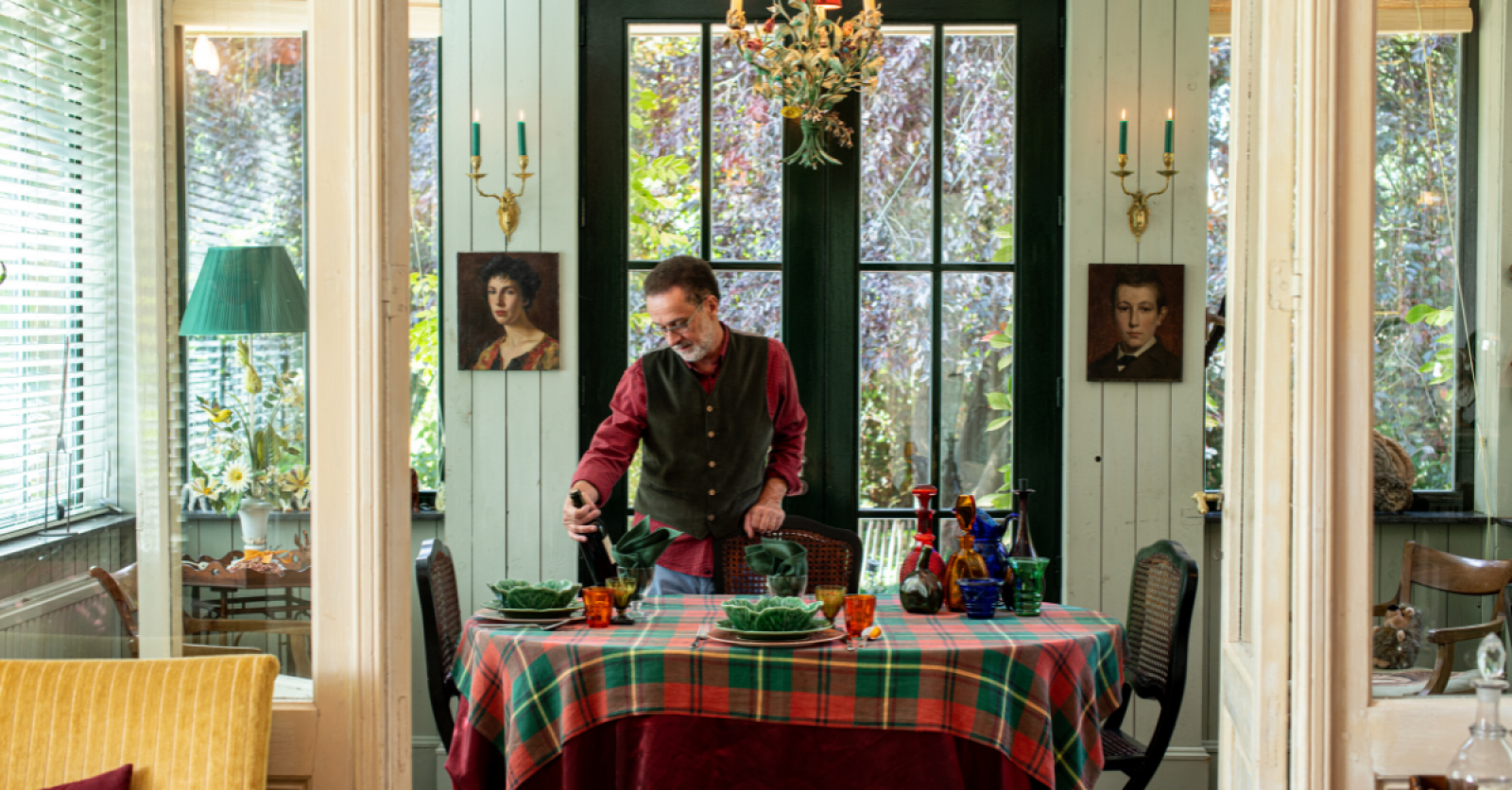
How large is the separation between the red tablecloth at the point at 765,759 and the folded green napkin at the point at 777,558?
39 centimetres

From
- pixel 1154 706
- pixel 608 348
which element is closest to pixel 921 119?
pixel 608 348

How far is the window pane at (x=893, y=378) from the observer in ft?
12.3

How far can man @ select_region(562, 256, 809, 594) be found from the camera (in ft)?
10.7

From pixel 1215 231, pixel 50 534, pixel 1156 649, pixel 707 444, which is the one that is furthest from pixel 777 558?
pixel 1215 231

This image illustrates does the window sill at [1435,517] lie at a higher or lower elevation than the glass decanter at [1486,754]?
higher

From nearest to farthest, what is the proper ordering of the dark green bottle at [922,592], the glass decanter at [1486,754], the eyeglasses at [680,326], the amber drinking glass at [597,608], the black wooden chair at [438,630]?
the glass decanter at [1486,754]
the amber drinking glass at [597,608]
the dark green bottle at [922,592]
the black wooden chair at [438,630]
the eyeglasses at [680,326]

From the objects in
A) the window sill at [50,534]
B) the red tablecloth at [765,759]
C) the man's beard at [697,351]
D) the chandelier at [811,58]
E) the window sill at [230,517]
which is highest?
the chandelier at [811,58]

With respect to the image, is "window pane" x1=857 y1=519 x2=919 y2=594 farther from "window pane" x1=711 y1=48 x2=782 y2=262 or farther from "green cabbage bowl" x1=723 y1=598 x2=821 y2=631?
"green cabbage bowl" x1=723 y1=598 x2=821 y2=631

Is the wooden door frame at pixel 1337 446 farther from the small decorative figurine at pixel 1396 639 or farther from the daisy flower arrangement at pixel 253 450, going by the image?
the daisy flower arrangement at pixel 253 450

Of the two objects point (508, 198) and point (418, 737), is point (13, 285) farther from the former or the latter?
point (418, 737)

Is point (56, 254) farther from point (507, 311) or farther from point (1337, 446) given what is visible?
point (1337, 446)

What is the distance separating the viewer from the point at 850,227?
373cm

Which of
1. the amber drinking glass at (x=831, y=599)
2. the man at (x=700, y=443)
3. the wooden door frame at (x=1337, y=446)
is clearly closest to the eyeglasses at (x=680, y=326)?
the man at (x=700, y=443)

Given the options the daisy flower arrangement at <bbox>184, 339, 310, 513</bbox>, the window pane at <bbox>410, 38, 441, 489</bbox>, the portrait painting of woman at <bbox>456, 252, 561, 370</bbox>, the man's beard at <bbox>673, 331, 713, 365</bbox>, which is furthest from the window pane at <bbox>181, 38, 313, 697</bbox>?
the window pane at <bbox>410, 38, 441, 489</bbox>
